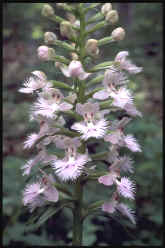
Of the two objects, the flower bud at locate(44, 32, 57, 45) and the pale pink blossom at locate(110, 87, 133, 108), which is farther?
the flower bud at locate(44, 32, 57, 45)

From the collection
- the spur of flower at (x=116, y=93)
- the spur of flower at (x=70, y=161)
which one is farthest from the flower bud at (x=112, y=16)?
the spur of flower at (x=70, y=161)

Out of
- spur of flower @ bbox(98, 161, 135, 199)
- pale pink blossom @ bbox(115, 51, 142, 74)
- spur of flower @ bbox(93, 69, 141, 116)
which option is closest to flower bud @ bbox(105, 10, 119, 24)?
pale pink blossom @ bbox(115, 51, 142, 74)

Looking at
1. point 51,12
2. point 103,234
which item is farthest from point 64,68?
point 103,234

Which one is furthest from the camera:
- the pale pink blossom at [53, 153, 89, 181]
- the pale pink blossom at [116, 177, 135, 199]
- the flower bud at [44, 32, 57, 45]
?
the flower bud at [44, 32, 57, 45]

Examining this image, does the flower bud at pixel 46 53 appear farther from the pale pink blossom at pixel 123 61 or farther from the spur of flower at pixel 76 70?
the pale pink blossom at pixel 123 61

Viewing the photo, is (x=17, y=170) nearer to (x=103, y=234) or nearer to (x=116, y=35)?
(x=103, y=234)

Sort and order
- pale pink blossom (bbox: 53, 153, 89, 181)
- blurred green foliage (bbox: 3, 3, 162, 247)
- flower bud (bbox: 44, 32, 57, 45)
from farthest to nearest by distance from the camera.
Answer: blurred green foliage (bbox: 3, 3, 162, 247) → flower bud (bbox: 44, 32, 57, 45) → pale pink blossom (bbox: 53, 153, 89, 181)

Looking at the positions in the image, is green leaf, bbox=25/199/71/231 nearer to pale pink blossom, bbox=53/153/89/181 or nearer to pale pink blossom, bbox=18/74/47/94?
pale pink blossom, bbox=53/153/89/181
